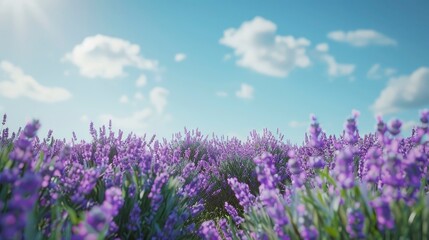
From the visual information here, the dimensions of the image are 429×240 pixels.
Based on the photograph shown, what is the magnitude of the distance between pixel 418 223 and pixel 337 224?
358mm

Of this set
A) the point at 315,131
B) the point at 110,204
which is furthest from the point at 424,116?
the point at 110,204

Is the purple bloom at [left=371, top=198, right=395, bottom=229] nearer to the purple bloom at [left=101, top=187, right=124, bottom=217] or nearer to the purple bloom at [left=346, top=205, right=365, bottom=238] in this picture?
the purple bloom at [left=346, top=205, right=365, bottom=238]

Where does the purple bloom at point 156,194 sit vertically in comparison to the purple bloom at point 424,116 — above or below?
below

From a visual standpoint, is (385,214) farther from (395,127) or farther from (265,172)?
(265,172)

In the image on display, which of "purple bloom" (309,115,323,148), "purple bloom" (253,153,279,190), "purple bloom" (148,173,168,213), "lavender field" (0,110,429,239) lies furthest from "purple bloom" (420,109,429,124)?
"purple bloom" (148,173,168,213)

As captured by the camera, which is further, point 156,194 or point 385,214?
point 156,194

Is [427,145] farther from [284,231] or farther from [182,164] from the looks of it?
[182,164]

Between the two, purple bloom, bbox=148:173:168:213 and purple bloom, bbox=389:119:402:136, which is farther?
purple bloom, bbox=148:173:168:213

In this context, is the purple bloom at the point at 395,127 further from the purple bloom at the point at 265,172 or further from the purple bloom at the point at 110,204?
the purple bloom at the point at 110,204

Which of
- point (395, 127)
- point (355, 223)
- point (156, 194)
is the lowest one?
point (355, 223)

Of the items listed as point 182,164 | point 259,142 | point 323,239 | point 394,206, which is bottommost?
point 323,239

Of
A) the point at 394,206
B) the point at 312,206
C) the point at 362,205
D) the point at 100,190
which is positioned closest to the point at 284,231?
the point at 312,206

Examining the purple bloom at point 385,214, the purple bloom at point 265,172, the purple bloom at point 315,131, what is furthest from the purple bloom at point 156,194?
the purple bloom at point 385,214

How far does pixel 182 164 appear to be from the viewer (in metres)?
5.37
